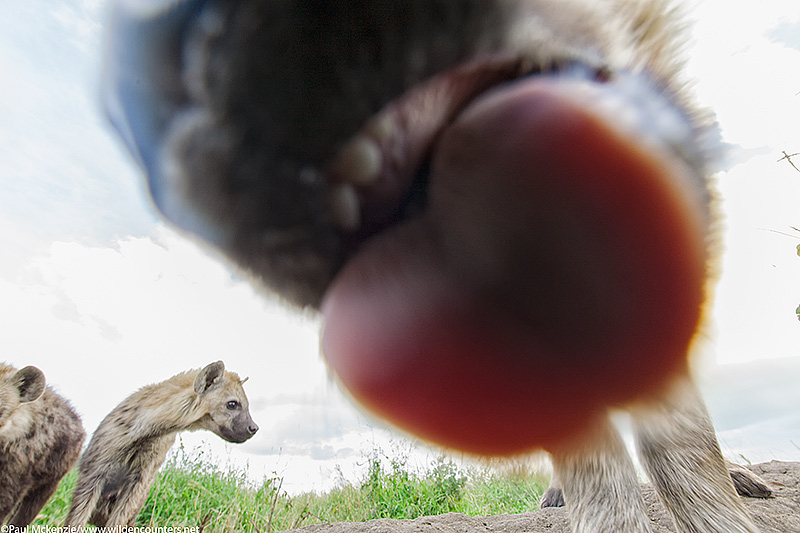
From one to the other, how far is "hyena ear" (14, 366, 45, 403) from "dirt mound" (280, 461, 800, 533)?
46.3 inches

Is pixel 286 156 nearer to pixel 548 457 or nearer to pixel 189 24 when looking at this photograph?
pixel 189 24

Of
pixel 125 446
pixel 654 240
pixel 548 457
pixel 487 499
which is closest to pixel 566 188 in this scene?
pixel 654 240

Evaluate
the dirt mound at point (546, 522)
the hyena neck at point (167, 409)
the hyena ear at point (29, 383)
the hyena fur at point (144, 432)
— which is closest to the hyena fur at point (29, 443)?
the hyena ear at point (29, 383)

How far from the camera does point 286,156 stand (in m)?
0.28

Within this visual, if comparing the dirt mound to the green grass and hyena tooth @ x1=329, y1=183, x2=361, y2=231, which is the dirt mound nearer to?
the green grass

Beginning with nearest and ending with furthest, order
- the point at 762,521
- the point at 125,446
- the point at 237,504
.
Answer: the point at 762,521
the point at 125,446
the point at 237,504

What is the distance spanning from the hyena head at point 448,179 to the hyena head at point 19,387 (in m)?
1.84

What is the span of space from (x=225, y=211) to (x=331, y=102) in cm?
11

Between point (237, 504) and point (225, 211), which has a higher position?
point (237, 504)

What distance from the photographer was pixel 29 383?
5.60ft

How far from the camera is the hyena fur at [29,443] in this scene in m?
1.55

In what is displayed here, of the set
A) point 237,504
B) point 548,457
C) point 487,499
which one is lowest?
point 548,457

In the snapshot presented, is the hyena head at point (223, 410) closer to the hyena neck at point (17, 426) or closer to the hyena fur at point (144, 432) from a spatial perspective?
the hyena fur at point (144, 432)

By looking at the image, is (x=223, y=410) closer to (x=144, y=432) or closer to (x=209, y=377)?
(x=209, y=377)
